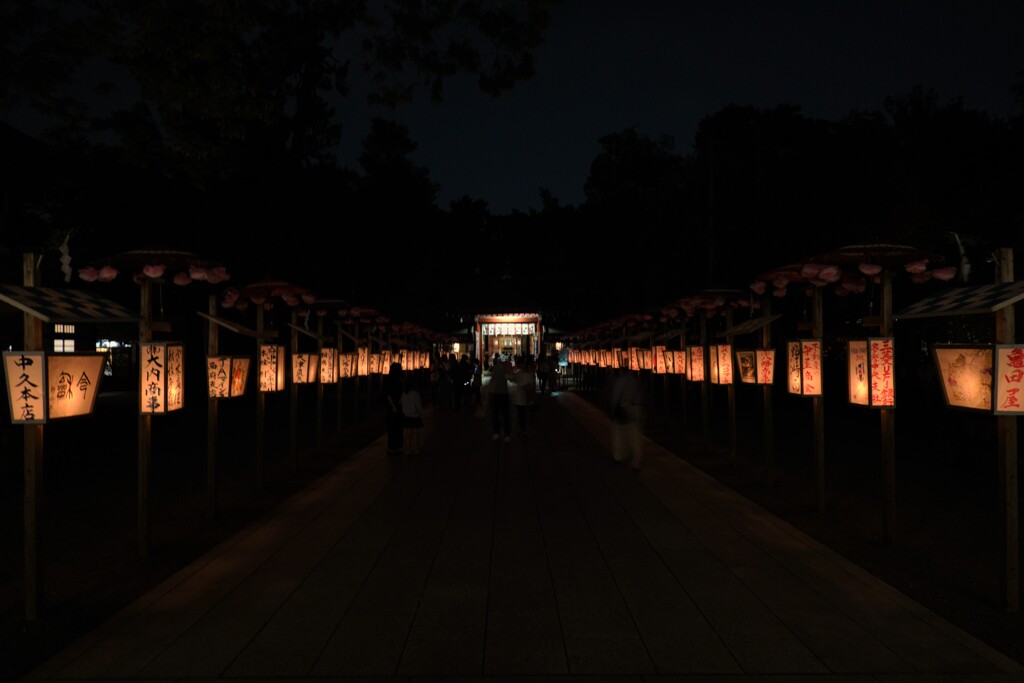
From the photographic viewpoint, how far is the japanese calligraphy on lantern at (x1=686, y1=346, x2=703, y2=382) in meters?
16.6

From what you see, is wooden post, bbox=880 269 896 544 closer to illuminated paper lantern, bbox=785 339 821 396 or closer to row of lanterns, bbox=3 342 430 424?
illuminated paper lantern, bbox=785 339 821 396

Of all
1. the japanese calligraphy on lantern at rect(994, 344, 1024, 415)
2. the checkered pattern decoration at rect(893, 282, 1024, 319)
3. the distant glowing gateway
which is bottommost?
the japanese calligraphy on lantern at rect(994, 344, 1024, 415)

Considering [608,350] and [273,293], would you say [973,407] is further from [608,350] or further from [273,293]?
[608,350]

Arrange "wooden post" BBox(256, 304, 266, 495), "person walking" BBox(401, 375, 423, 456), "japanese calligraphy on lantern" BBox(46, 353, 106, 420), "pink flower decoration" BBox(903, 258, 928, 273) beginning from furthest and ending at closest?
"person walking" BBox(401, 375, 423, 456) → "wooden post" BBox(256, 304, 266, 495) → "pink flower decoration" BBox(903, 258, 928, 273) → "japanese calligraphy on lantern" BBox(46, 353, 106, 420)

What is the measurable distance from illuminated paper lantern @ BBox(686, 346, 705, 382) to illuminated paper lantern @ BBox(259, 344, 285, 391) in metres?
7.86

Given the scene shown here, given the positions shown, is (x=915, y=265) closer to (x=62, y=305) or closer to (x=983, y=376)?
(x=983, y=376)

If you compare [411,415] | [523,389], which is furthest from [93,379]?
[523,389]

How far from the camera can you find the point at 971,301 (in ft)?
21.6

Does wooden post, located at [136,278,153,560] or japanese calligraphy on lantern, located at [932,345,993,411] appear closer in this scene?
japanese calligraphy on lantern, located at [932,345,993,411]

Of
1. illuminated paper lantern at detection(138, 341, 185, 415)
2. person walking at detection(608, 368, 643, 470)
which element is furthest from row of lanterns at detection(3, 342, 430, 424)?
person walking at detection(608, 368, 643, 470)

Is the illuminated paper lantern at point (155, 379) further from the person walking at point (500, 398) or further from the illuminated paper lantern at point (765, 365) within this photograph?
the person walking at point (500, 398)

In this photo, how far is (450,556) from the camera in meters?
7.84

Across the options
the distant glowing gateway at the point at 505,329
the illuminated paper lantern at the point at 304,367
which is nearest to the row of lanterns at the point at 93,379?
the illuminated paper lantern at the point at 304,367

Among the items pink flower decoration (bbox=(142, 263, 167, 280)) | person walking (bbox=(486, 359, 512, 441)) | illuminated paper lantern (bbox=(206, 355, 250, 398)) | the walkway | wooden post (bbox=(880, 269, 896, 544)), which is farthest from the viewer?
person walking (bbox=(486, 359, 512, 441))
